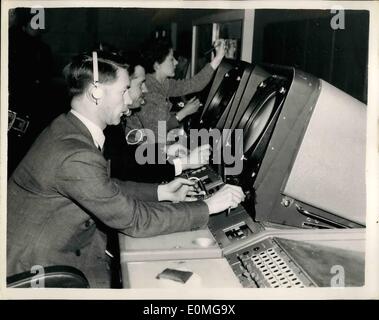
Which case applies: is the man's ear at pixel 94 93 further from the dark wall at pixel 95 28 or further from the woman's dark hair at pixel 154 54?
the dark wall at pixel 95 28

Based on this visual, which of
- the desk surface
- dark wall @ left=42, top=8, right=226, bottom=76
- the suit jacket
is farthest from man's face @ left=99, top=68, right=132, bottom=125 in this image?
dark wall @ left=42, top=8, right=226, bottom=76

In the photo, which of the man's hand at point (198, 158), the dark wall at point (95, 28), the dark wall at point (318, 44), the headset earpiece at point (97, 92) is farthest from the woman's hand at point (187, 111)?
the dark wall at point (95, 28)

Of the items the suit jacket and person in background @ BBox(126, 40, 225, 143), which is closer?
the suit jacket

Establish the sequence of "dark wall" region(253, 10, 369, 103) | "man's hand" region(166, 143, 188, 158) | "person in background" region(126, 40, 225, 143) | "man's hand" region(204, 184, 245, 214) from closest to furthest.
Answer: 1. "man's hand" region(204, 184, 245, 214)
2. "dark wall" region(253, 10, 369, 103)
3. "man's hand" region(166, 143, 188, 158)
4. "person in background" region(126, 40, 225, 143)

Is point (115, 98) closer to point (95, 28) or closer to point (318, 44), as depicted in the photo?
point (318, 44)

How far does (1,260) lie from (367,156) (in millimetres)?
1340

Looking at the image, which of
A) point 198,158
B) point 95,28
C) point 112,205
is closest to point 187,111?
point 198,158

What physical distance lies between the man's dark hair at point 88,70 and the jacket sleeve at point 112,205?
0.31m

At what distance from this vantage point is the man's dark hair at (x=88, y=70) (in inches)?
65.6

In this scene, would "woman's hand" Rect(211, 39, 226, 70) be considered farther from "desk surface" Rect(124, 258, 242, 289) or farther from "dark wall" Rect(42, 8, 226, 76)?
"dark wall" Rect(42, 8, 226, 76)

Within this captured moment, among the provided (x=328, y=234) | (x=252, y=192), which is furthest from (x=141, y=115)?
(x=328, y=234)

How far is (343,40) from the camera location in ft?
7.61

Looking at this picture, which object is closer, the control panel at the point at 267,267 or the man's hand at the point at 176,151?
the control panel at the point at 267,267

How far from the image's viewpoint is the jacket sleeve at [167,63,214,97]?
131 inches
